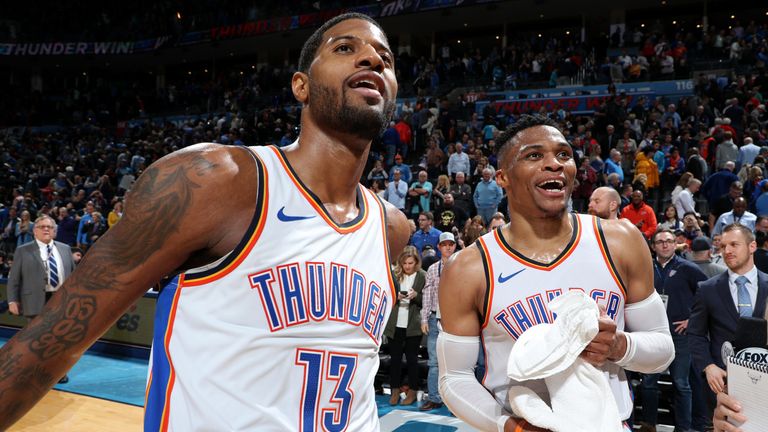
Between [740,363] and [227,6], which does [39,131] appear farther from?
[740,363]

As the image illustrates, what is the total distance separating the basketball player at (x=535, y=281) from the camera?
2.28 m

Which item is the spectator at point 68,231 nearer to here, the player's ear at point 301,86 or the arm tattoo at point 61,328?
the player's ear at point 301,86

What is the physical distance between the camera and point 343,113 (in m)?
1.58

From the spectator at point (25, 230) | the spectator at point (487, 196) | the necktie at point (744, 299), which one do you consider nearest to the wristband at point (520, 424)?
the necktie at point (744, 299)

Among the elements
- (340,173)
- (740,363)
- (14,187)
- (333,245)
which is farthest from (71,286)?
(14,187)

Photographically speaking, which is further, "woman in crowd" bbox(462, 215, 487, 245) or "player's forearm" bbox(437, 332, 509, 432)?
"woman in crowd" bbox(462, 215, 487, 245)

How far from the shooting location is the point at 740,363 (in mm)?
2193

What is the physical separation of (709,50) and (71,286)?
18.4 metres

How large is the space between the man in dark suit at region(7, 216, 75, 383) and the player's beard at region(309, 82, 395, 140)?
6.79 meters

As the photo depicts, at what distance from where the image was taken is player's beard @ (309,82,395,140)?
1581 millimetres

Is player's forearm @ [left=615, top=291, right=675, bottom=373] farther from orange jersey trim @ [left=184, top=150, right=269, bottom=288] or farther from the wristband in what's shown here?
orange jersey trim @ [left=184, top=150, right=269, bottom=288]

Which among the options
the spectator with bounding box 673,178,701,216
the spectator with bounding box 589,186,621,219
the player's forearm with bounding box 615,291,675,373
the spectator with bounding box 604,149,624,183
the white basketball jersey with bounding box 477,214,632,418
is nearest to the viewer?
the player's forearm with bounding box 615,291,675,373

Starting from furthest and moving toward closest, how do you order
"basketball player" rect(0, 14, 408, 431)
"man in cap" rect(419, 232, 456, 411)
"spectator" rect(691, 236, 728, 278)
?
"man in cap" rect(419, 232, 456, 411) → "spectator" rect(691, 236, 728, 278) → "basketball player" rect(0, 14, 408, 431)

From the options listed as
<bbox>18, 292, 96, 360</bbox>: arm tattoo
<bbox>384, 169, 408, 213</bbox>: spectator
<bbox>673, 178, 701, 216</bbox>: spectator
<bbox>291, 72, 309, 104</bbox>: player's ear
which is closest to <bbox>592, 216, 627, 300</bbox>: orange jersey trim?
<bbox>291, 72, 309, 104</bbox>: player's ear
